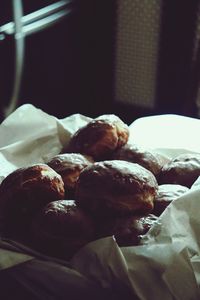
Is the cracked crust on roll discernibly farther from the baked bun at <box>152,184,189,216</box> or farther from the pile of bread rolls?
the baked bun at <box>152,184,189,216</box>

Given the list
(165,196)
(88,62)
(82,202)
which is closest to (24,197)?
(82,202)

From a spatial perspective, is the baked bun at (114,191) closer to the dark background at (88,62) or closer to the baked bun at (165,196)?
the baked bun at (165,196)

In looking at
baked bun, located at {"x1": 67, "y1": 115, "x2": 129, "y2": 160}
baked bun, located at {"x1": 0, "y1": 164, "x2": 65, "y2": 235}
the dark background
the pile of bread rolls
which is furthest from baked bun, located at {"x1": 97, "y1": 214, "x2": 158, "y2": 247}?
the dark background

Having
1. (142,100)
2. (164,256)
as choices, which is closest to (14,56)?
(142,100)

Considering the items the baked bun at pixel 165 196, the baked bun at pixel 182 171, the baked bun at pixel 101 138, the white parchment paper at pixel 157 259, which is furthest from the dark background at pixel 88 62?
the white parchment paper at pixel 157 259

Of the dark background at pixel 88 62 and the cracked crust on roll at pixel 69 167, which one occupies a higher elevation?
the cracked crust on roll at pixel 69 167
